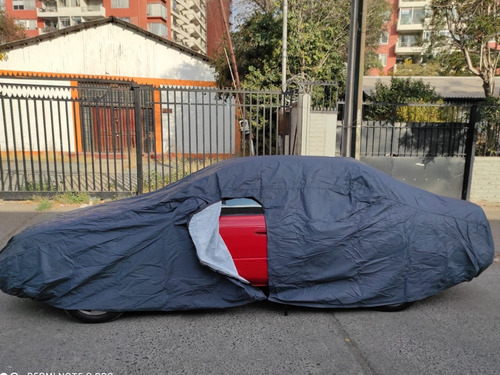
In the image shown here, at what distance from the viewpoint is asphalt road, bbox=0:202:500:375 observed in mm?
3023

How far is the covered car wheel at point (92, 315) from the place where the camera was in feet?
11.8

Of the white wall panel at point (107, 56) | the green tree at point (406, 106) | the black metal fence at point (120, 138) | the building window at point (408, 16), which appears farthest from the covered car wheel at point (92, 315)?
the building window at point (408, 16)

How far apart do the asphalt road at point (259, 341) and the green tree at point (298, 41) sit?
1117 centimetres

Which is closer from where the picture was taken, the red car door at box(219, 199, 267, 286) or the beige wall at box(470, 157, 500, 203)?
the red car door at box(219, 199, 267, 286)

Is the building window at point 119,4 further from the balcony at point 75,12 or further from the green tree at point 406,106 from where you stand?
the green tree at point 406,106

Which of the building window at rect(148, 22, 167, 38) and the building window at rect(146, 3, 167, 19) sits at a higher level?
the building window at rect(146, 3, 167, 19)

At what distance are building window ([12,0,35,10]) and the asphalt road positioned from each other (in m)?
55.7

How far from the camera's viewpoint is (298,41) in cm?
1406

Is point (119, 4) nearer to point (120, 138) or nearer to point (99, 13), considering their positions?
point (99, 13)

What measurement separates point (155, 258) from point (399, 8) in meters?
54.7

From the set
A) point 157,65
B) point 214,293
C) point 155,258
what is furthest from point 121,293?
point 157,65

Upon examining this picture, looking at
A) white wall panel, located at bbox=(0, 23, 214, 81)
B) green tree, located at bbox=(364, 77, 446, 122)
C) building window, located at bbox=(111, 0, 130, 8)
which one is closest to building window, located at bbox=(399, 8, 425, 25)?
building window, located at bbox=(111, 0, 130, 8)

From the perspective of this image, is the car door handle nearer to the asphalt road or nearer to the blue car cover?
the blue car cover

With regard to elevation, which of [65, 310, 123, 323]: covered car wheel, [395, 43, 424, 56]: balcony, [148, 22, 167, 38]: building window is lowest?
[65, 310, 123, 323]: covered car wheel
